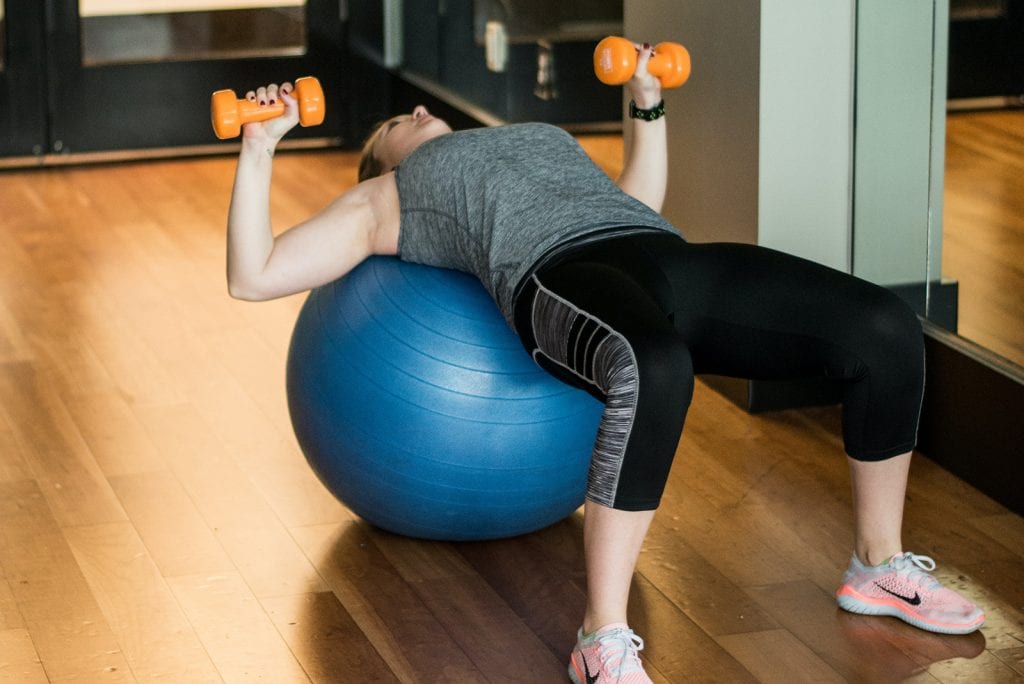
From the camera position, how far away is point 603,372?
2.06 m

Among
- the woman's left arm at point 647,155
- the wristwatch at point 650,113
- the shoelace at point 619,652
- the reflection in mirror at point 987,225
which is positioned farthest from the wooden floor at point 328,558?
the wristwatch at point 650,113

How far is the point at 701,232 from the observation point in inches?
131

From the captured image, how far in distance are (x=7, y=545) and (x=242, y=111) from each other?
87cm

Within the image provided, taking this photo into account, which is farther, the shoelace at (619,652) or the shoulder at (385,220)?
the shoulder at (385,220)

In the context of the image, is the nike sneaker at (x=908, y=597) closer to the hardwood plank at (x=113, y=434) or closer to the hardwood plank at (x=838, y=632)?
the hardwood plank at (x=838, y=632)

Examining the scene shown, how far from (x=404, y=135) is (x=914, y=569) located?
1.09m

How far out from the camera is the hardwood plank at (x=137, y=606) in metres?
2.19

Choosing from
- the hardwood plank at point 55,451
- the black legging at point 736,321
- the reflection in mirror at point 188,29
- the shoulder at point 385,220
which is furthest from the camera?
the reflection in mirror at point 188,29

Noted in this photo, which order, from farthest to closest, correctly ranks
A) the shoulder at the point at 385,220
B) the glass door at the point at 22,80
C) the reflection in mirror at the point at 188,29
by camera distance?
the reflection in mirror at the point at 188,29 → the glass door at the point at 22,80 → the shoulder at the point at 385,220

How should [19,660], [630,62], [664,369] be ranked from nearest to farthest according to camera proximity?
[664,369] < [19,660] < [630,62]

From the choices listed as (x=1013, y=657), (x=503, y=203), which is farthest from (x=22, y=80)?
(x=1013, y=657)

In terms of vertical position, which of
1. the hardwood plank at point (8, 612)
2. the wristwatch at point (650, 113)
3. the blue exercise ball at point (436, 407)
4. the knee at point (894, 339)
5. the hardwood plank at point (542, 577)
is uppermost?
the wristwatch at point (650, 113)

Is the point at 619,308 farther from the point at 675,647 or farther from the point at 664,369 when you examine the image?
the point at 675,647

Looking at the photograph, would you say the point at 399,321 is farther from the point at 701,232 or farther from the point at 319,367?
the point at 701,232
